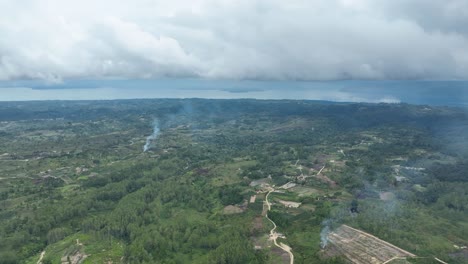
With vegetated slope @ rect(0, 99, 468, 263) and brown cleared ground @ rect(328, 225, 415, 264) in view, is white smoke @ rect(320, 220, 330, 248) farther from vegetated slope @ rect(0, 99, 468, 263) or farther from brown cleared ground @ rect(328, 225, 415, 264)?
brown cleared ground @ rect(328, 225, 415, 264)

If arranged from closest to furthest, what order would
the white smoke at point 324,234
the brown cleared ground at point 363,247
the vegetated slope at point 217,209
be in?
the brown cleared ground at point 363,247 → the vegetated slope at point 217,209 → the white smoke at point 324,234

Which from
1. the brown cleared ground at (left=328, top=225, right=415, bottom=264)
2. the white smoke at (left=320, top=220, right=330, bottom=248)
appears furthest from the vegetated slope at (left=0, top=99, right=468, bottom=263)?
the brown cleared ground at (left=328, top=225, right=415, bottom=264)

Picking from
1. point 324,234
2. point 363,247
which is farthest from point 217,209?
point 363,247

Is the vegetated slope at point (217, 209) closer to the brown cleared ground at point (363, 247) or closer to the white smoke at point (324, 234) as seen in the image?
the white smoke at point (324, 234)

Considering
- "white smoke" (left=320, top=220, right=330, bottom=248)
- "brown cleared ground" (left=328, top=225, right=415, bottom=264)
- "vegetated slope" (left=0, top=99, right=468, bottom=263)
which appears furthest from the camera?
"white smoke" (left=320, top=220, right=330, bottom=248)

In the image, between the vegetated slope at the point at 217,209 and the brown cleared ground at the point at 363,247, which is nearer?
the brown cleared ground at the point at 363,247

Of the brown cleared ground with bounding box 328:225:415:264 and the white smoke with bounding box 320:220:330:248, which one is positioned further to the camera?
the white smoke with bounding box 320:220:330:248

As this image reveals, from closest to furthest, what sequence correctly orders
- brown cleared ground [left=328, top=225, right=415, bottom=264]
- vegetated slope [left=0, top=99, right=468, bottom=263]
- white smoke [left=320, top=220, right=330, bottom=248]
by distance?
brown cleared ground [left=328, top=225, right=415, bottom=264] < vegetated slope [left=0, top=99, right=468, bottom=263] < white smoke [left=320, top=220, right=330, bottom=248]

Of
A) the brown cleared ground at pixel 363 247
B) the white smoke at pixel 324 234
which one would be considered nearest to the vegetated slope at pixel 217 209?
the white smoke at pixel 324 234

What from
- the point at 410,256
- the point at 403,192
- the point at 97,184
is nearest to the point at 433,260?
the point at 410,256
